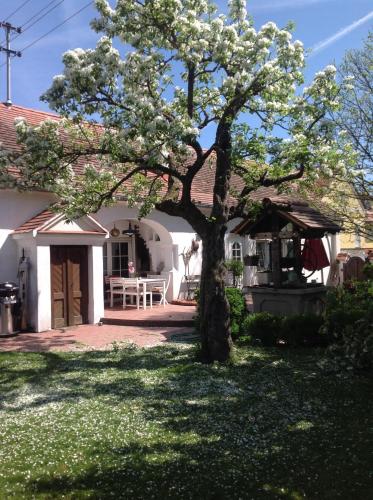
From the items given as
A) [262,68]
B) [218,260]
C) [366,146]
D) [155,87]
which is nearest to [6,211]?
[155,87]

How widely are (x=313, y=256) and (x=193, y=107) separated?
16.5 feet

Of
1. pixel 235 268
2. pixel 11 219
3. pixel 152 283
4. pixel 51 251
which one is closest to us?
pixel 11 219

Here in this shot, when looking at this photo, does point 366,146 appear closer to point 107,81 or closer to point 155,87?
point 155,87

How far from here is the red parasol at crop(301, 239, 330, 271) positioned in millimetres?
11656

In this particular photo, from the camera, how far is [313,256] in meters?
11.9

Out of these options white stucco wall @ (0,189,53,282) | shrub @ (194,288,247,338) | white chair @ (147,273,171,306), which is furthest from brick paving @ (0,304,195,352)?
white stucco wall @ (0,189,53,282)

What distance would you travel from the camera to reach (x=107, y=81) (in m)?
7.97

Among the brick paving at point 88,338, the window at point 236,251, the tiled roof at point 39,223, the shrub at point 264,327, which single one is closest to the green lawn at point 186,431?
the shrub at point 264,327

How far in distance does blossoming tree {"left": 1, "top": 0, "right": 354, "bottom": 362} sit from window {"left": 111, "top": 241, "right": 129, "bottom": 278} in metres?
8.90

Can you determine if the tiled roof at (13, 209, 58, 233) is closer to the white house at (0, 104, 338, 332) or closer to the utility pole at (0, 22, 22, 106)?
the white house at (0, 104, 338, 332)

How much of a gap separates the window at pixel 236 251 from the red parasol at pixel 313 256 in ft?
24.1

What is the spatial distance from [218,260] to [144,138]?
2375mm

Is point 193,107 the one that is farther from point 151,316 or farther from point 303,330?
point 151,316

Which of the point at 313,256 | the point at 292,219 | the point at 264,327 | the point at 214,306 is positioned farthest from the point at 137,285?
the point at 214,306
